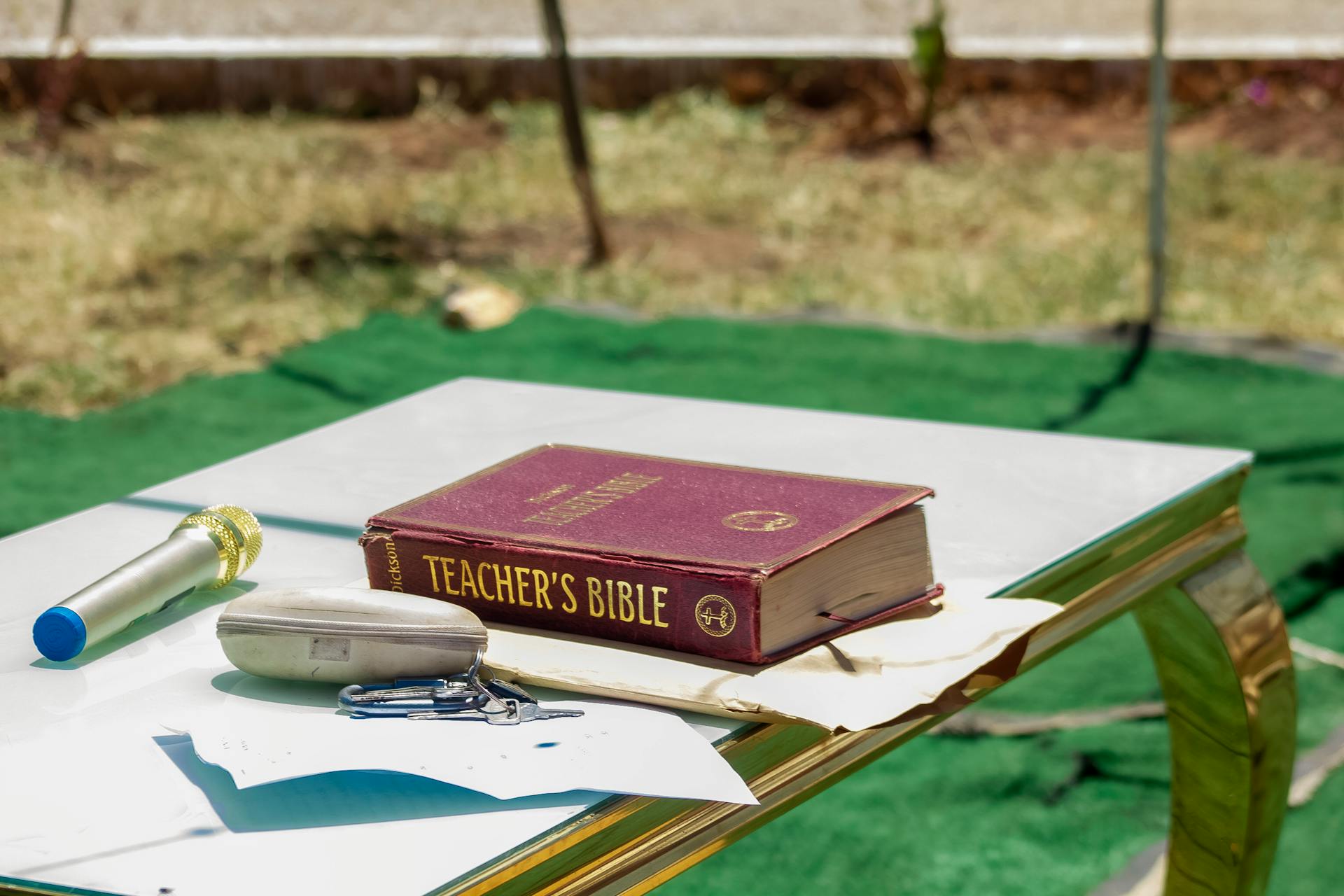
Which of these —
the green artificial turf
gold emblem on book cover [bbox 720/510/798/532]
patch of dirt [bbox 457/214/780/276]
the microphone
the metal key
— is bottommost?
the green artificial turf

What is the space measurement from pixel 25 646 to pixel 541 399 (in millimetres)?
608

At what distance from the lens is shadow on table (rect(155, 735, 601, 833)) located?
0.62m

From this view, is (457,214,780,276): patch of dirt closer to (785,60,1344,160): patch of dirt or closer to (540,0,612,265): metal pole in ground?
(540,0,612,265): metal pole in ground

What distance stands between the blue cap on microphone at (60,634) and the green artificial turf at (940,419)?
2.68 feet

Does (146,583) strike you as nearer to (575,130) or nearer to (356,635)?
(356,635)

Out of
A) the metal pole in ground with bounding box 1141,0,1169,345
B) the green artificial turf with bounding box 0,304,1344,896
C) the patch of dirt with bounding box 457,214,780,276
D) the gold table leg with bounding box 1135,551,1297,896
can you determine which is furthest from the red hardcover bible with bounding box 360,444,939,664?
the patch of dirt with bounding box 457,214,780,276

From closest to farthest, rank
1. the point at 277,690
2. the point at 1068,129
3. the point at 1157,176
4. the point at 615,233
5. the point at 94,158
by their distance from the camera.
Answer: the point at 277,690 < the point at 1157,176 < the point at 615,233 < the point at 94,158 < the point at 1068,129

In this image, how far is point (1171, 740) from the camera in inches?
50.1

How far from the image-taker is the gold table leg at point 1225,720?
114 centimetres

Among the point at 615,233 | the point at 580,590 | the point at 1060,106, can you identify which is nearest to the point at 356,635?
the point at 580,590

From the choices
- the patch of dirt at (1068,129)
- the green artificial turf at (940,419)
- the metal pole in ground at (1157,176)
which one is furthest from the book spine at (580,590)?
the patch of dirt at (1068,129)

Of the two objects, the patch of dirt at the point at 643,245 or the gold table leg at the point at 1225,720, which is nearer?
the gold table leg at the point at 1225,720

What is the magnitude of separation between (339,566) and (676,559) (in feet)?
0.99

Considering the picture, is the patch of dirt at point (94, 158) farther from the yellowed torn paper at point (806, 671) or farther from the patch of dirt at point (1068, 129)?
the yellowed torn paper at point (806, 671)
